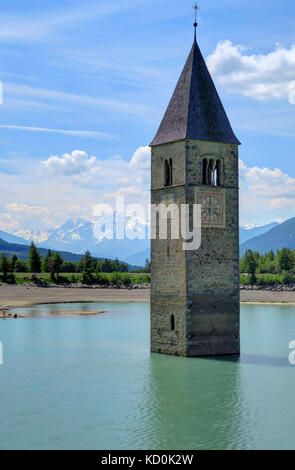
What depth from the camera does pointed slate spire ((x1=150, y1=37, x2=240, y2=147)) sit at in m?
35.9

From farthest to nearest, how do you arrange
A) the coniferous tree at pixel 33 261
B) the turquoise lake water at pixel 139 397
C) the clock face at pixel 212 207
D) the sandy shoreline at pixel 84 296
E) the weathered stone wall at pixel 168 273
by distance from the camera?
1. the coniferous tree at pixel 33 261
2. the sandy shoreline at pixel 84 296
3. the clock face at pixel 212 207
4. the weathered stone wall at pixel 168 273
5. the turquoise lake water at pixel 139 397

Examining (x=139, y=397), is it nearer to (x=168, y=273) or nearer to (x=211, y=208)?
(x=168, y=273)

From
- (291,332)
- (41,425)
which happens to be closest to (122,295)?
(291,332)

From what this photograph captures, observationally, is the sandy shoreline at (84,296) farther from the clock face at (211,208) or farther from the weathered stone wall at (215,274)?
the clock face at (211,208)

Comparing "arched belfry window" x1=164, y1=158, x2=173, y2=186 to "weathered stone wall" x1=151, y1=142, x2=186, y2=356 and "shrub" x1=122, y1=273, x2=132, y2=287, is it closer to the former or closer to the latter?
"weathered stone wall" x1=151, y1=142, x2=186, y2=356

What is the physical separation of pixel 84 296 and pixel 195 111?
2597 inches

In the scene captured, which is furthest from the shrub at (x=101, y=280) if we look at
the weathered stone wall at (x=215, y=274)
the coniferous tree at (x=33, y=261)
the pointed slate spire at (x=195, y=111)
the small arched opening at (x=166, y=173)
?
the weathered stone wall at (x=215, y=274)

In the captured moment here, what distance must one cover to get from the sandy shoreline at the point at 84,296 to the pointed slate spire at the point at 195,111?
49.8 m

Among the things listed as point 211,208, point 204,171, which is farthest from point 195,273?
point 204,171

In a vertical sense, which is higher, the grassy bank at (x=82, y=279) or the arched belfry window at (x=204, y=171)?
the arched belfry window at (x=204, y=171)

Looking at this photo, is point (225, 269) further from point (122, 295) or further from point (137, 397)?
point (122, 295)

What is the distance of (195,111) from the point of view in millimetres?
36406

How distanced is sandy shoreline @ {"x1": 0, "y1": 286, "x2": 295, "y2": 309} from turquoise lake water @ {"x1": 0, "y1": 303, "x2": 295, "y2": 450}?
45.7 metres

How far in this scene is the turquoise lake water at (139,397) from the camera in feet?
74.1
